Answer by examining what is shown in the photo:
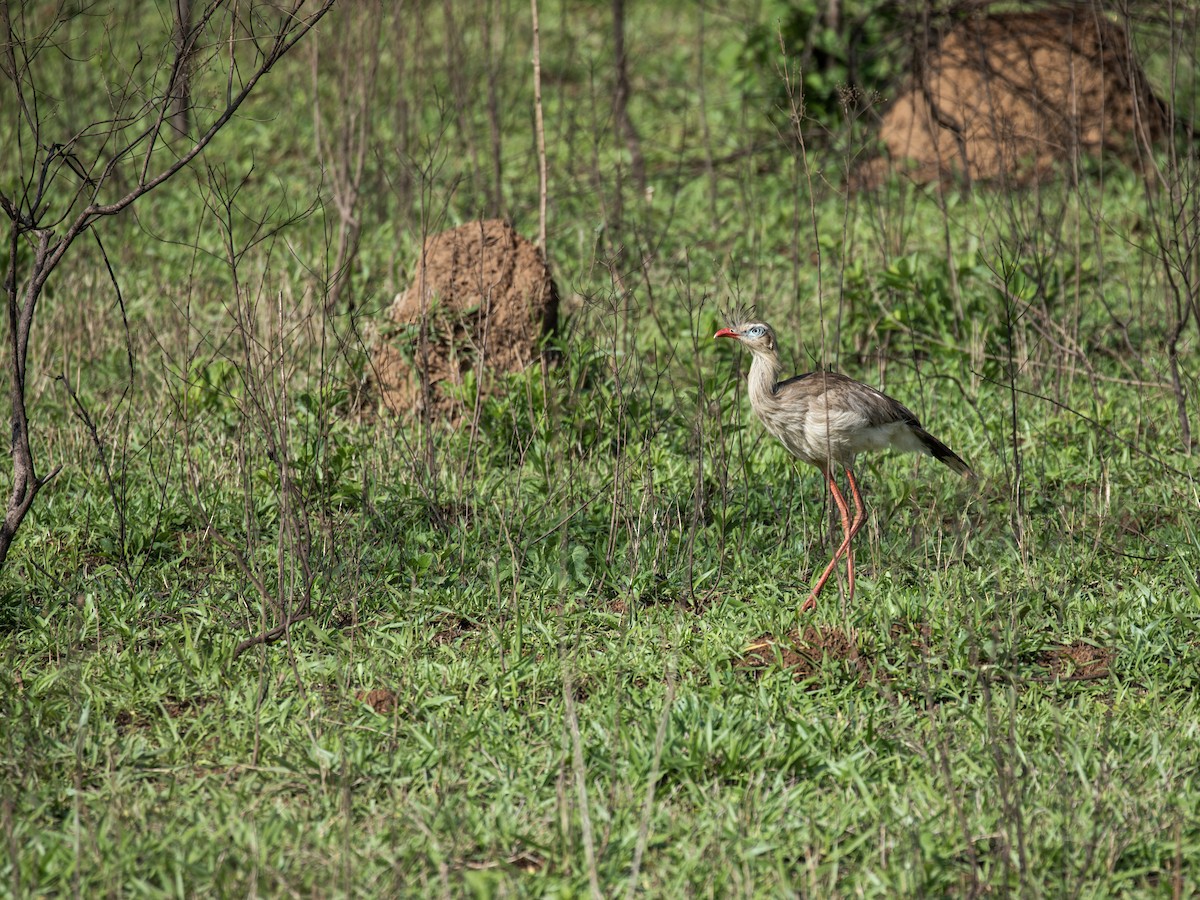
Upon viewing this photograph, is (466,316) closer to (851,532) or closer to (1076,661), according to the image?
(851,532)

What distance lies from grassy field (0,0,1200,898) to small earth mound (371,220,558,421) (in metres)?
0.21

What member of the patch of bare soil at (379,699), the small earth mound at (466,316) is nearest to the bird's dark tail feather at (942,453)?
the small earth mound at (466,316)

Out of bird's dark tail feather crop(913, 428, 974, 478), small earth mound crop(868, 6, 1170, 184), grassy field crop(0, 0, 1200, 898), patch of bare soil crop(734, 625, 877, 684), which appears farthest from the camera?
small earth mound crop(868, 6, 1170, 184)

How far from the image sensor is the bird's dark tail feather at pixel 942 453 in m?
4.77

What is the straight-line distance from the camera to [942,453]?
4.86 meters

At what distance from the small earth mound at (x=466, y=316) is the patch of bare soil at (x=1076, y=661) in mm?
2761

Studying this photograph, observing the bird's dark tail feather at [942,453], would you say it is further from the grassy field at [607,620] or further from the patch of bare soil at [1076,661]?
the patch of bare soil at [1076,661]

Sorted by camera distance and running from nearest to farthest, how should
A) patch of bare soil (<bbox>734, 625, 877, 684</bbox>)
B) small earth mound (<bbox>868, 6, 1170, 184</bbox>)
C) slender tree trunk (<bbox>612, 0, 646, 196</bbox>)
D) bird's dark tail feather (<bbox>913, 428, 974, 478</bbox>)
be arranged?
patch of bare soil (<bbox>734, 625, 877, 684</bbox>)
bird's dark tail feather (<bbox>913, 428, 974, 478</bbox>)
slender tree trunk (<bbox>612, 0, 646, 196</bbox>)
small earth mound (<bbox>868, 6, 1170, 184</bbox>)

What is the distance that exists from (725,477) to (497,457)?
1331 mm

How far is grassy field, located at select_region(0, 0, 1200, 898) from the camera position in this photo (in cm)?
297

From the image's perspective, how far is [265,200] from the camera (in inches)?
345

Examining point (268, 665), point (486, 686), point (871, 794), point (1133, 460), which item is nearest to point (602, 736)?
point (486, 686)

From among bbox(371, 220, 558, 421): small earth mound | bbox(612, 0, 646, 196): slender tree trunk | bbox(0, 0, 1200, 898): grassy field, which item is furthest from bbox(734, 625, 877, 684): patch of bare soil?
→ bbox(612, 0, 646, 196): slender tree trunk

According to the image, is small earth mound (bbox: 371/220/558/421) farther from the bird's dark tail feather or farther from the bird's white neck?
the bird's dark tail feather
